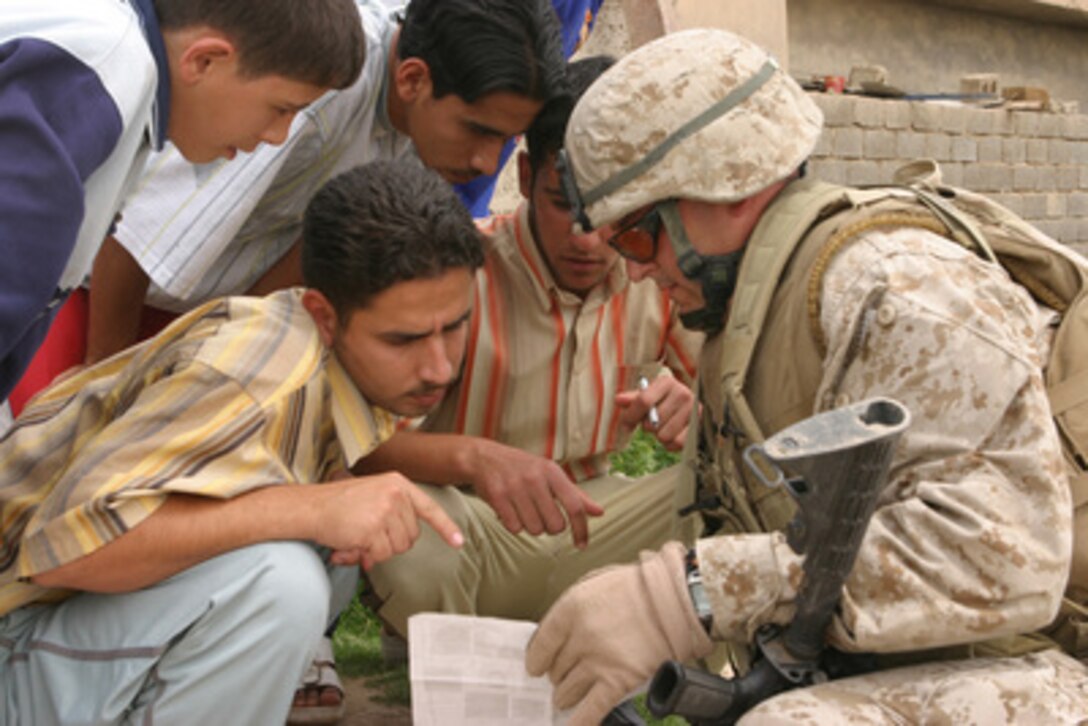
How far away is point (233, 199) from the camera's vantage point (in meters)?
3.54

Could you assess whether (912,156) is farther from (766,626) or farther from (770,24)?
(766,626)

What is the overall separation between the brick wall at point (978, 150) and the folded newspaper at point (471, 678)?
632cm

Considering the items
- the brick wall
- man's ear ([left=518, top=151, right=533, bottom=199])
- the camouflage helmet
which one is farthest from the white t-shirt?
the brick wall

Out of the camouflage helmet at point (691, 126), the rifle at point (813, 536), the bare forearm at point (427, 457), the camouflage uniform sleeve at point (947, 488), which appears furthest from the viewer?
the bare forearm at point (427, 457)

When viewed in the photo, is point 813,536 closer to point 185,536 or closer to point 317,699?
point 185,536

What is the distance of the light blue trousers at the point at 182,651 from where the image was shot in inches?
98.3

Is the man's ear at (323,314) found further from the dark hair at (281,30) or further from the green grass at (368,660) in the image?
the green grass at (368,660)

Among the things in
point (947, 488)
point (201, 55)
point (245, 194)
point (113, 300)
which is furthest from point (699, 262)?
point (113, 300)

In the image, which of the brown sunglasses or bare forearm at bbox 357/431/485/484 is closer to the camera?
the brown sunglasses

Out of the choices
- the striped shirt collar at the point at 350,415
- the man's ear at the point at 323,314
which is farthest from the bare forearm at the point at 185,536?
the man's ear at the point at 323,314

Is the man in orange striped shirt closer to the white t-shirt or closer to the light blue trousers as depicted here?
the white t-shirt

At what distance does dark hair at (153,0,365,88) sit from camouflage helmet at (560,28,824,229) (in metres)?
0.54

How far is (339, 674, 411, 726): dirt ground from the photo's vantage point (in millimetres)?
3428

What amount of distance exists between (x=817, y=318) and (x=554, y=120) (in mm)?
1342
